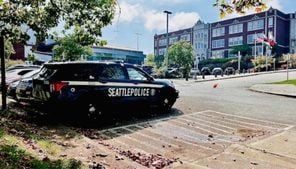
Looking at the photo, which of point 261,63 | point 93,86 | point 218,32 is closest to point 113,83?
point 93,86

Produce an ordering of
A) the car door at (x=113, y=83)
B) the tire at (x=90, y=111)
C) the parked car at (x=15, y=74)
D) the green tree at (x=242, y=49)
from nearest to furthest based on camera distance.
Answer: the tire at (x=90, y=111) < the car door at (x=113, y=83) < the parked car at (x=15, y=74) < the green tree at (x=242, y=49)

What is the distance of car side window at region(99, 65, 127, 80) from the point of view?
421 inches

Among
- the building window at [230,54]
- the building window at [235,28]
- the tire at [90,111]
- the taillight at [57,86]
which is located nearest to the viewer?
the taillight at [57,86]

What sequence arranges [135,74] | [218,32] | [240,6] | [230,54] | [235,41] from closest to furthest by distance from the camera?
[240,6] → [135,74] → [230,54] → [235,41] → [218,32]

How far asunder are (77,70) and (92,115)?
4.35ft

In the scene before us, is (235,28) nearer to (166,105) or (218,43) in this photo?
(218,43)

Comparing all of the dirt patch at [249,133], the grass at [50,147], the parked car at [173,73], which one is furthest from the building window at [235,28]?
the grass at [50,147]

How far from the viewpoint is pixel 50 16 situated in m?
12.2

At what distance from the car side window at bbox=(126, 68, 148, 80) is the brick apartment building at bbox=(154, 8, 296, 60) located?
66246 millimetres

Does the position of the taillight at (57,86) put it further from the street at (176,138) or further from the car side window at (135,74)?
the car side window at (135,74)

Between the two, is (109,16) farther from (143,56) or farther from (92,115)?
(143,56)

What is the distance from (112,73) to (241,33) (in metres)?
74.3

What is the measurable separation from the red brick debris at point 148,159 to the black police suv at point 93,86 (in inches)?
112

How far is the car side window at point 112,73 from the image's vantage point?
10.7m
